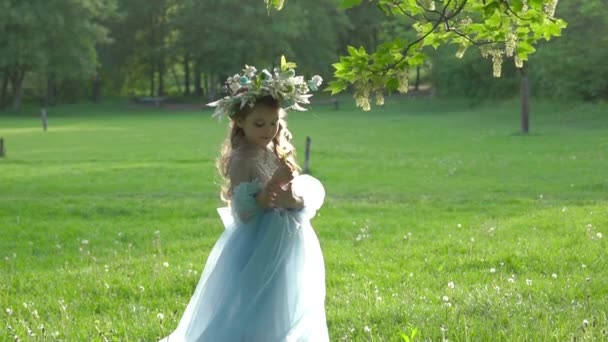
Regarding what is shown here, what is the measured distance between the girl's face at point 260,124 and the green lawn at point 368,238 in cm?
131

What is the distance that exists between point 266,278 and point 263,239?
0.23 metres

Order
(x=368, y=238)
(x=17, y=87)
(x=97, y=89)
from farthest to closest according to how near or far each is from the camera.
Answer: (x=97, y=89) < (x=17, y=87) < (x=368, y=238)

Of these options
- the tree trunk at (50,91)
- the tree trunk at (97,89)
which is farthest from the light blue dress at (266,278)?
the tree trunk at (97,89)

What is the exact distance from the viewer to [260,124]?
5324 mm

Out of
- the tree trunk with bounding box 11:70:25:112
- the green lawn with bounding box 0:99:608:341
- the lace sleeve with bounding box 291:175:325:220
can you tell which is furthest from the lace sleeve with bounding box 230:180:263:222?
the tree trunk with bounding box 11:70:25:112

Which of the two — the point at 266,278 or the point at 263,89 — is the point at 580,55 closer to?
the point at 263,89

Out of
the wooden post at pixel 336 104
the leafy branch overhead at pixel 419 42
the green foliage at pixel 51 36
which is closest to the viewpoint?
the leafy branch overhead at pixel 419 42

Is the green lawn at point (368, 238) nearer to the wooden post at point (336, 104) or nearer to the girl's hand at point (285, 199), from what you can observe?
the girl's hand at point (285, 199)

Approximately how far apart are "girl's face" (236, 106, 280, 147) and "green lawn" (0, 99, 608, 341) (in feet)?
4.30

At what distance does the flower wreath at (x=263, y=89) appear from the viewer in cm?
525

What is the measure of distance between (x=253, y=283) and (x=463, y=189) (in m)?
13.1

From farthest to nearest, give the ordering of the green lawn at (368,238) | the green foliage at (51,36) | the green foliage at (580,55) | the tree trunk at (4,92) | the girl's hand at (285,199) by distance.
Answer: the tree trunk at (4,92)
the green foliage at (51,36)
the green foliage at (580,55)
the green lawn at (368,238)
the girl's hand at (285,199)

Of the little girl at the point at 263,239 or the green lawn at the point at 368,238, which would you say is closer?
the little girl at the point at 263,239

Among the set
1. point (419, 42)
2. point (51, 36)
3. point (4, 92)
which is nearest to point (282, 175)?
point (419, 42)
